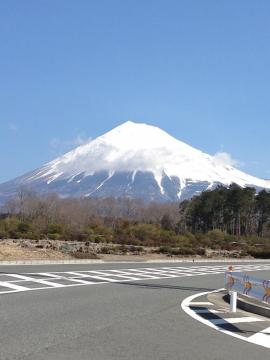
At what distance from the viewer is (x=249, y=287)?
578 inches

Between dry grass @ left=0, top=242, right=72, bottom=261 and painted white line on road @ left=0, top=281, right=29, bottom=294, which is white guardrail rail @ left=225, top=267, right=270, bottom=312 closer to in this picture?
painted white line on road @ left=0, top=281, right=29, bottom=294

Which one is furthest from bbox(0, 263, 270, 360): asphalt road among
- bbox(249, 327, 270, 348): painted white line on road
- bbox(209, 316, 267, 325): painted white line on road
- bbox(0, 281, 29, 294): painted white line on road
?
bbox(0, 281, 29, 294): painted white line on road

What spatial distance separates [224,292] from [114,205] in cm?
14133

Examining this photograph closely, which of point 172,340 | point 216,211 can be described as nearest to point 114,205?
point 216,211

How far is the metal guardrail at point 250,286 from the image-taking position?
1387 centimetres

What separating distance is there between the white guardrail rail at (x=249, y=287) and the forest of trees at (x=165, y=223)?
4175 centimetres

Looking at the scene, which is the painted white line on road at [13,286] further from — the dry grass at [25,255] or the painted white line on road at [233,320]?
the dry grass at [25,255]

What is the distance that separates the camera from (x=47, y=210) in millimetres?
117625

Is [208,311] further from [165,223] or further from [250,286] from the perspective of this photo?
[165,223]

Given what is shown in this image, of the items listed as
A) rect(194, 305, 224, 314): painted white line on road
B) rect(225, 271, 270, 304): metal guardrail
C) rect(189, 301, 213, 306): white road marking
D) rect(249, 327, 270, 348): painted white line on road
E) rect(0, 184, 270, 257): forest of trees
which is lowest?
rect(249, 327, 270, 348): painted white line on road

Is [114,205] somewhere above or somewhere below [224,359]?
above

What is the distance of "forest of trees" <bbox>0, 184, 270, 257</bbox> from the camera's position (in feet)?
209

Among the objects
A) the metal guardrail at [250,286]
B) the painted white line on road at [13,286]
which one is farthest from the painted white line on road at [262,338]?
the painted white line on road at [13,286]

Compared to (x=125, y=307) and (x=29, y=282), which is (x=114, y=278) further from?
(x=125, y=307)
